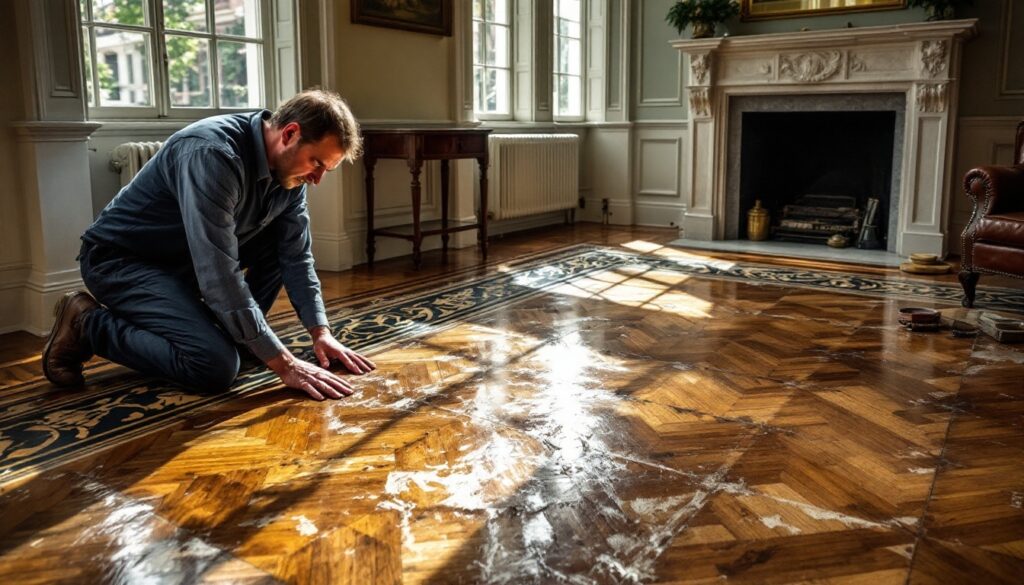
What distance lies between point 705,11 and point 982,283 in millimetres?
2617

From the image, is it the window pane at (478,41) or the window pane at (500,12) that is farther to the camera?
the window pane at (500,12)

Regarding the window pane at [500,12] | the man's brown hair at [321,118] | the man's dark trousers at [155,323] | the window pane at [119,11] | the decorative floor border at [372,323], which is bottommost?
the decorative floor border at [372,323]

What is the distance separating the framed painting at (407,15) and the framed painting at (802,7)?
214 cm

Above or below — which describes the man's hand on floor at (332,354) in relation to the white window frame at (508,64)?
below

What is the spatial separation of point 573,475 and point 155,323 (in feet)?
4.56

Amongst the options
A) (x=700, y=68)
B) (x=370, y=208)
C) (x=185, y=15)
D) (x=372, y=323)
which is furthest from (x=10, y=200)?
(x=700, y=68)

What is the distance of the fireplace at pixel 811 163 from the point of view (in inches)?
229

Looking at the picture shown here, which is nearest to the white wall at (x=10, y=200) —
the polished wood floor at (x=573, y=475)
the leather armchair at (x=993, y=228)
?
the polished wood floor at (x=573, y=475)

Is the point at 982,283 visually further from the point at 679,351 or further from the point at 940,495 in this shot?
the point at 940,495

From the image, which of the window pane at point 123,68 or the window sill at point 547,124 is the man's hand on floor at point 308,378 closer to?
the window pane at point 123,68

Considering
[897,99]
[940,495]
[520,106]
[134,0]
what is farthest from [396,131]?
[940,495]

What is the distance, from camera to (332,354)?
2830 mm

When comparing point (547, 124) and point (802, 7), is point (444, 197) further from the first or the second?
point (802, 7)

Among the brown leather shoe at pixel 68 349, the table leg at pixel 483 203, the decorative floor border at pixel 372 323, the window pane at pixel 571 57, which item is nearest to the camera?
the decorative floor border at pixel 372 323
